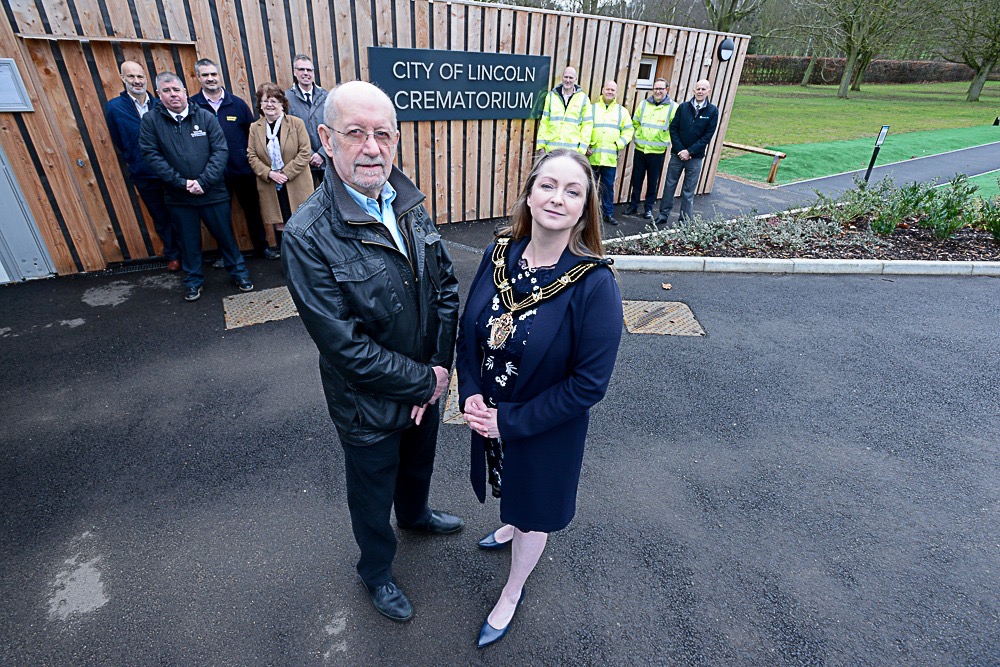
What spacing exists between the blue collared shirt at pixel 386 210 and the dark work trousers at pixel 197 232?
399 centimetres

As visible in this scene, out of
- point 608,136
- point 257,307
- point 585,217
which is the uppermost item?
point 585,217

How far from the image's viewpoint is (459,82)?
269 inches

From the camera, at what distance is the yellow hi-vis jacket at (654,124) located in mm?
7734

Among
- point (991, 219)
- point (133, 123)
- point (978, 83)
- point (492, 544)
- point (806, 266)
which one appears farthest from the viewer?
point (978, 83)

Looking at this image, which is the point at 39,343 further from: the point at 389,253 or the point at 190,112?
the point at 389,253

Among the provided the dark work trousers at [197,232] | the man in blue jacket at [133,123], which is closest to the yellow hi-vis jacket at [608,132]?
the dark work trousers at [197,232]

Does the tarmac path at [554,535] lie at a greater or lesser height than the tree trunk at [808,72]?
lesser

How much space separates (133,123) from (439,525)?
5014 millimetres

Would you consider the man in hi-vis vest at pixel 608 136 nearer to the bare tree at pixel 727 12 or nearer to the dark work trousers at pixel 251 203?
the dark work trousers at pixel 251 203

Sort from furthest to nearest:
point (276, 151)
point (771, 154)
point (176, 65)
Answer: point (771, 154), point (276, 151), point (176, 65)

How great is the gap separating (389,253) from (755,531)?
2.57m

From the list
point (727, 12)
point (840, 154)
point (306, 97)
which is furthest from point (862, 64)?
point (306, 97)

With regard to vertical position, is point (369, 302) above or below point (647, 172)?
above

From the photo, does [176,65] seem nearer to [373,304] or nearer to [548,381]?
[373,304]
